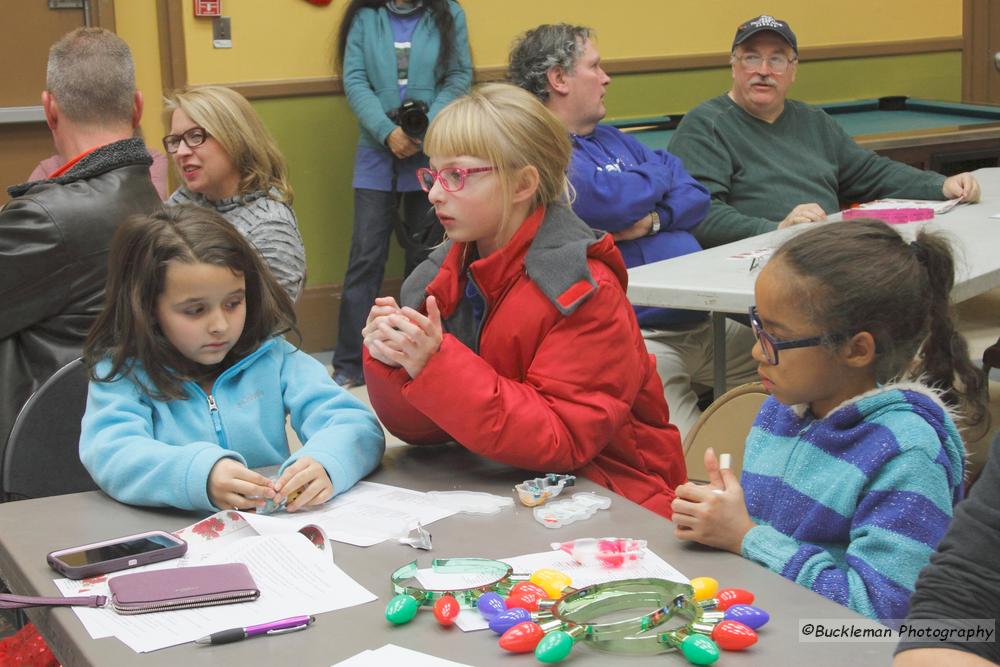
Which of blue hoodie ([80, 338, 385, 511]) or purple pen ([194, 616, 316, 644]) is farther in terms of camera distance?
blue hoodie ([80, 338, 385, 511])

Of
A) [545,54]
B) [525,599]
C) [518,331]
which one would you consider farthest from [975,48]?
[525,599]

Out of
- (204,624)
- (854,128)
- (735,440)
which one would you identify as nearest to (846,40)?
(854,128)

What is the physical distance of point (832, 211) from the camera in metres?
4.11

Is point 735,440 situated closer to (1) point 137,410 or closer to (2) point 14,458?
(1) point 137,410

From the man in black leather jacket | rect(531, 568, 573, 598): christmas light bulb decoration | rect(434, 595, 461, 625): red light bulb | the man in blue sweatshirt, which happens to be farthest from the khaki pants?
rect(434, 595, 461, 625): red light bulb

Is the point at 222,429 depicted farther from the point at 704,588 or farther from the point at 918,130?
the point at 918,130

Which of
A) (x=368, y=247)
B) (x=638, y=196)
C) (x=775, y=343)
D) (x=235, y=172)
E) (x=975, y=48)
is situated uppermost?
(x=975, y=48)

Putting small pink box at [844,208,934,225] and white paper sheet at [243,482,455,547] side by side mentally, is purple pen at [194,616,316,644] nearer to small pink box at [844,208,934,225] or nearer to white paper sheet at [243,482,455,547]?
white paper sheet at [243,482,455,547]

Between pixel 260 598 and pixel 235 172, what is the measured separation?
185 centimetres

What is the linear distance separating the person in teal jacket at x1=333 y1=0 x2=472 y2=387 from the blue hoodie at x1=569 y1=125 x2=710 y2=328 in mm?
1512

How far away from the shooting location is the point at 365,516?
167 centimetres

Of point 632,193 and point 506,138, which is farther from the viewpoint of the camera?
point 632,193

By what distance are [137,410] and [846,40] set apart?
588 cm

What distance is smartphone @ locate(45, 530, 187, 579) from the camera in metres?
1.47
